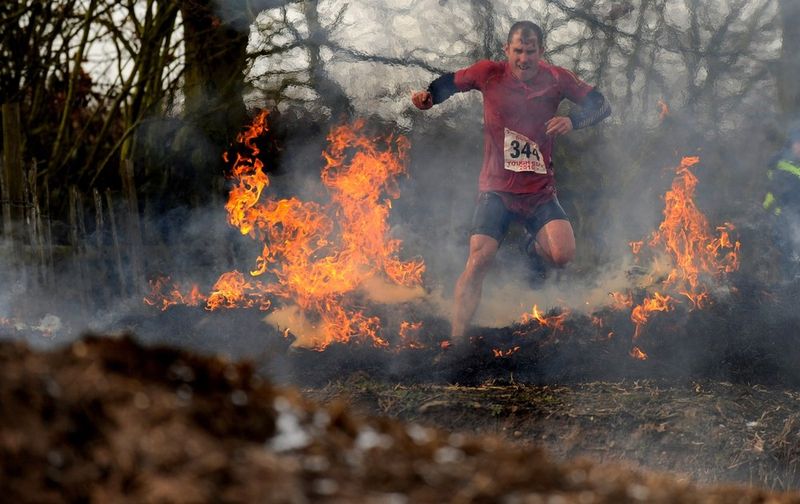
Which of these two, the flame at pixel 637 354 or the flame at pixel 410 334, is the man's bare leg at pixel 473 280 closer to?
the flame at pixel 410 334

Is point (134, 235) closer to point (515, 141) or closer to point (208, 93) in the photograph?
point (208, 93)

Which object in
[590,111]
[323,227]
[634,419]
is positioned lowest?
[634,419]

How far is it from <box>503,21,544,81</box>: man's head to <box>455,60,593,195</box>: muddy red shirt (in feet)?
0.37

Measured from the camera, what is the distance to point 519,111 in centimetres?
764

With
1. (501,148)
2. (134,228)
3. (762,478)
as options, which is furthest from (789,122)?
(134,228)

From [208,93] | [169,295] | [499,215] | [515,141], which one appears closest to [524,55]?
[515,141]

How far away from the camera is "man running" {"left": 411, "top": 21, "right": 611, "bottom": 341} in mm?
7613

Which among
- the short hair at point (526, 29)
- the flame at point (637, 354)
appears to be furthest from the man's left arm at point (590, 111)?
the flame at point (637, 354)

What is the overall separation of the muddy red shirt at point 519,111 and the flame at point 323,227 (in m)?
1.48

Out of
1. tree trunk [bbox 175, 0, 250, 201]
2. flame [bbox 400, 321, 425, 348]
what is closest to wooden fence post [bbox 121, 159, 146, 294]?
tree trunk [bbox 175, 0, 250, 201]

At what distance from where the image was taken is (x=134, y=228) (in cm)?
891

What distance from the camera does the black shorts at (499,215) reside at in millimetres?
7703

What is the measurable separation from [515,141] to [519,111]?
0.79ft

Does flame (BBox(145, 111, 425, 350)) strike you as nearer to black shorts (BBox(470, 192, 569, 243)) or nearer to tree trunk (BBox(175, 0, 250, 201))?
tree trunk (BBox(175, 0, 250, 201))
